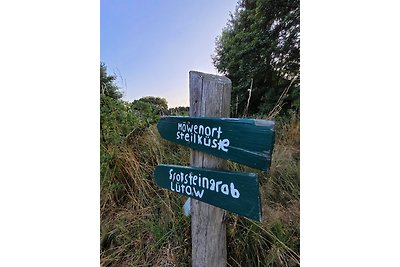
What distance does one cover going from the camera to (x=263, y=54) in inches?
41.6

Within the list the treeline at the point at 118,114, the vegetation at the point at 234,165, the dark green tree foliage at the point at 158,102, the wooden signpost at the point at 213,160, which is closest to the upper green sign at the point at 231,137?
the wooden signpost at the point at 213,160

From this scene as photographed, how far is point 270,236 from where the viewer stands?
1.18 metres

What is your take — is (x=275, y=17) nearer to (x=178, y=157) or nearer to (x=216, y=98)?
(x=216, y=98)

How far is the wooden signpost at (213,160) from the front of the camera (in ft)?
2.73

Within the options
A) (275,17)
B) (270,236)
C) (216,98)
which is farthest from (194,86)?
(270,236)

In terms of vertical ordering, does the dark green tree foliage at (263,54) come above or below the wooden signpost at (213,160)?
above

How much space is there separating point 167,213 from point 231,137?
64 centimetres

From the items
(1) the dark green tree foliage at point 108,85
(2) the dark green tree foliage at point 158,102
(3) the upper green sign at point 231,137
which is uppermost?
(1) the dark green tree foliage at point 108,85

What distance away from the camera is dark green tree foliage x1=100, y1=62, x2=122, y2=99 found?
149 centimetres

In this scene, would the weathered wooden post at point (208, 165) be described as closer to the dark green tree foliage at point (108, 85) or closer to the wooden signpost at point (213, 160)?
the wooden signpost at point (213, 160)

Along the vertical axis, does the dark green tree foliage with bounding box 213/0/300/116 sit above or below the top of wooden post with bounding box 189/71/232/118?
above

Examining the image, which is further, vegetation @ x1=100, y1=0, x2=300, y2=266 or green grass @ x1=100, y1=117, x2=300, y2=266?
green grass @ x1=100, y1=117, x2=300, y2=266

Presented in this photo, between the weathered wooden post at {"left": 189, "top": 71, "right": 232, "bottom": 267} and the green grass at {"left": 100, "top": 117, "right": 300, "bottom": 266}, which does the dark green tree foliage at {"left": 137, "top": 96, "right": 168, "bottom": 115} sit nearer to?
the green grass at {"left": 100, "top": 117, "right": 300, "bottom": 266}

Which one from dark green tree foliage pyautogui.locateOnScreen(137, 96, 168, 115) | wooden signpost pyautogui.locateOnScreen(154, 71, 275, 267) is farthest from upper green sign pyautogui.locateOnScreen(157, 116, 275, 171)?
dark green tree foliage pyautogui.locateOnScreen(137, 96, 168, 115)
